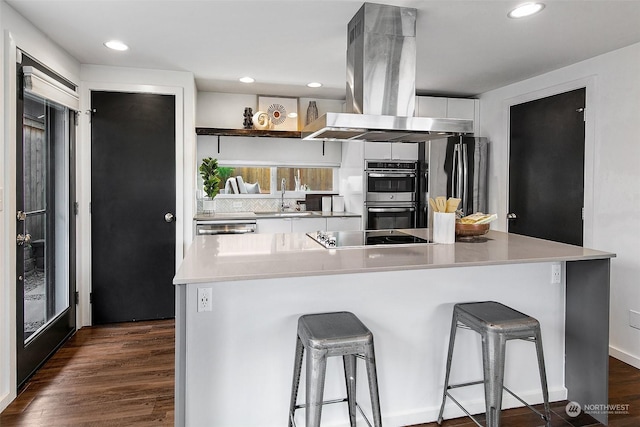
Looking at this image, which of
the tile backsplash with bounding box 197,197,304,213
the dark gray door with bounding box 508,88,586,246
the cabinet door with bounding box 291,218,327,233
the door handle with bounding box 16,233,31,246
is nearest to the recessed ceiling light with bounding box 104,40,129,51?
the door handle with bounding box 16,233,31,246

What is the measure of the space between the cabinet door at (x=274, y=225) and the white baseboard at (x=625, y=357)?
9.73 ft

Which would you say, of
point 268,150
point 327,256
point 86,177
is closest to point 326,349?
point 327,256

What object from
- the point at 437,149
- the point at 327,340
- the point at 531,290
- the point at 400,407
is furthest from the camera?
the point at 437,149

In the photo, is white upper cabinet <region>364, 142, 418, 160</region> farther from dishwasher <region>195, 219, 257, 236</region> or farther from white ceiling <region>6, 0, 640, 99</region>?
dishwasher <region>195, 219, 257, 236</region>

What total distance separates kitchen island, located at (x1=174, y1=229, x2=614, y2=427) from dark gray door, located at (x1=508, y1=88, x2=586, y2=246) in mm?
1289

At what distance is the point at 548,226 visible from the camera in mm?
3809

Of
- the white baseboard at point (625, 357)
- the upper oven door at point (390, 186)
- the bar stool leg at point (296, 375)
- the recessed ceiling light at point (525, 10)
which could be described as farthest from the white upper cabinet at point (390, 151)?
the bar stool leg at point (296, 375)

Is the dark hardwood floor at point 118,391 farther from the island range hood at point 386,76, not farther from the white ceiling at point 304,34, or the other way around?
the white ceiling at point 304,34

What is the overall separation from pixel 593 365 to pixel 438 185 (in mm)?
2496

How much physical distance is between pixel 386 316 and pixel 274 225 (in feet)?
7.58

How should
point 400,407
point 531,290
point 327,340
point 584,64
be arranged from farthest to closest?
point 584,64 → point 531,290 → point 400,407 → point 327,340

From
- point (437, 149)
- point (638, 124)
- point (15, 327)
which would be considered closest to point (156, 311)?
point (15, 327)

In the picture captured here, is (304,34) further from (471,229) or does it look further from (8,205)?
(8,205)

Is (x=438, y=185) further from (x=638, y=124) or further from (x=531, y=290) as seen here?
(x=531, y=290)
